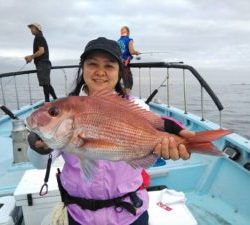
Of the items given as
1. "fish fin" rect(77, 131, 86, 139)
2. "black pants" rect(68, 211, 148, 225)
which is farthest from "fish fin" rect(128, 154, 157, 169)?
"black pants" rect(68, 211, 148, 225)

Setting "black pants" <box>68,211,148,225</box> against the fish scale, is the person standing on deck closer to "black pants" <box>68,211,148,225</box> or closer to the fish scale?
"black pants" <box>68,211,148,225</box>

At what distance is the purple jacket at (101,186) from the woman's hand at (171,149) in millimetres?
438

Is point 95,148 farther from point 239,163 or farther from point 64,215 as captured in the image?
point 239,163

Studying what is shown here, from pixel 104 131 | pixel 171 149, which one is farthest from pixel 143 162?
pixel 104 131

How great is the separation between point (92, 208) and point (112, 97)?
762mm

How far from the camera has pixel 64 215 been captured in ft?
7.93

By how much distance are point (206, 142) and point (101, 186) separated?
80 centimetres

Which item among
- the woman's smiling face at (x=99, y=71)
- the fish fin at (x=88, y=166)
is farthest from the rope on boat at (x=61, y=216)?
the woman's smiling face at (x=99, y=71)

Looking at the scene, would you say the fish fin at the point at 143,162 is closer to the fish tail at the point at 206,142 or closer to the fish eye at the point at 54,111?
the fish tail at the point at 206,142

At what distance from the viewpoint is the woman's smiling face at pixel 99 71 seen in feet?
7.64

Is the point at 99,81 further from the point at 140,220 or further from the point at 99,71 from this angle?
the point at 140,220

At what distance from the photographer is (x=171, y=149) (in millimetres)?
1867

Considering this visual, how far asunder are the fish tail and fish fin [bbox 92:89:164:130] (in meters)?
0.24

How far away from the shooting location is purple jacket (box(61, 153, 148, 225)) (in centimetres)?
223
